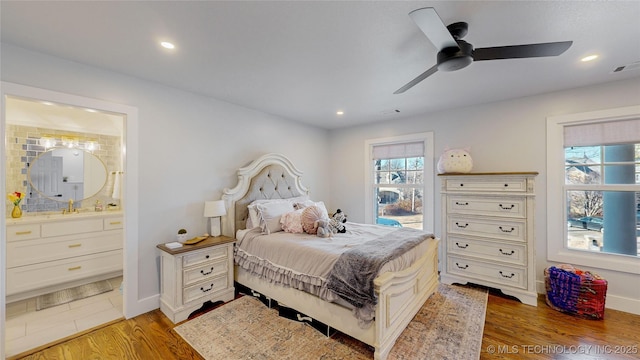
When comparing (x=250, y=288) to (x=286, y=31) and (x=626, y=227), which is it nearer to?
(x=286, y=31)

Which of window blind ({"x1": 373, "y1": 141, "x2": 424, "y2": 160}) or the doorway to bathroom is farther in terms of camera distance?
window blind ({"x1": 373, "y1": 141, "x2": 424, "y2": 160})

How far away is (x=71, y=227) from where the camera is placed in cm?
300

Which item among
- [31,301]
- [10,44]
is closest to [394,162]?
[10,44]

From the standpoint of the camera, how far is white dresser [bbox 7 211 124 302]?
8.70 ft

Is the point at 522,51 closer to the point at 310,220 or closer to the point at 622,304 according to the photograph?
the point at 310,220

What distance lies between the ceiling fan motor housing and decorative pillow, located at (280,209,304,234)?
2.09 meters

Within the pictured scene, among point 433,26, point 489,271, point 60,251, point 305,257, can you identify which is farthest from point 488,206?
point 60,251

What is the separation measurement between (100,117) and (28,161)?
37.7 inches

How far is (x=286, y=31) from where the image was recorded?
1676 mm

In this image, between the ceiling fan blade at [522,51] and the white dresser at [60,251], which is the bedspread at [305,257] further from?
the white dresser at [60,251]

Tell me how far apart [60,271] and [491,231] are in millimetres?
5186

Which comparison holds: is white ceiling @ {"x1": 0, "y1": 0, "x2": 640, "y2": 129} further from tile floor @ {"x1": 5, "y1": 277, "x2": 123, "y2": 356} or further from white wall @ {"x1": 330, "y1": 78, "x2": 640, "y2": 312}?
tile floor @ {"x1": 5, "y1": 277, "x2": 123, "y2": 356}

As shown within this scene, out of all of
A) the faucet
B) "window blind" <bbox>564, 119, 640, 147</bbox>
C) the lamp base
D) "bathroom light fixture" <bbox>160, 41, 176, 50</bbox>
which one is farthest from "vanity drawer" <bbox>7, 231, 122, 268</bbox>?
"window blind" <bbox>564, 119, 640, 147</bbox>

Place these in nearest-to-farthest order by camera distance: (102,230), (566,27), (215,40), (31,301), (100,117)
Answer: (566,27) → (215,40) → (31,301) → (102,230) → (100,117)
